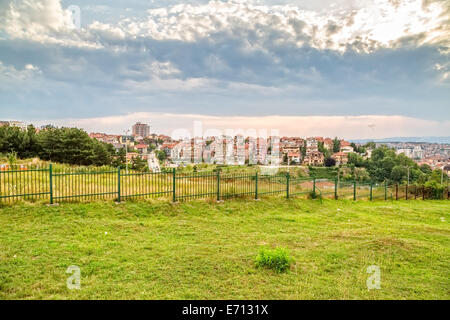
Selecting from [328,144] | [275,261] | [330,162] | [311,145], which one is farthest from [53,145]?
[328,144]

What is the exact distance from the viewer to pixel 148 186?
1409 centimetres

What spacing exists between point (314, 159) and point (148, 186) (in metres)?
76.3

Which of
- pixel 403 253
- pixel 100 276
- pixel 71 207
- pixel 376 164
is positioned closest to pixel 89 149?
pixel 71 207

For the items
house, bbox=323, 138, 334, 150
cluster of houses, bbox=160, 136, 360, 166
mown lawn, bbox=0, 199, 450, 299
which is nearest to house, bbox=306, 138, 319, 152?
house, bbox=323, 138, 334, 150

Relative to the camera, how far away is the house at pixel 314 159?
82.1 metres

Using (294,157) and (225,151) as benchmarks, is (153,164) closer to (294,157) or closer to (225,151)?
(225,151)

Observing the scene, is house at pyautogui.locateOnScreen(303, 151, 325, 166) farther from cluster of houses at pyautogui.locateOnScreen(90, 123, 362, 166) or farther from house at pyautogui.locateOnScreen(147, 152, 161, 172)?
house at pyautogui.locateOnScreen(147, 152, 161, 172)

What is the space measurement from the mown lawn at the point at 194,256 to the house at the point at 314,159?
7381 cm

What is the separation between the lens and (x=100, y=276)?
5215mm

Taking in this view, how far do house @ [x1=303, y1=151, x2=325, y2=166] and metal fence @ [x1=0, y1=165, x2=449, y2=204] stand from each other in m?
62.5

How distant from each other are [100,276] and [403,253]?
22.8 ft

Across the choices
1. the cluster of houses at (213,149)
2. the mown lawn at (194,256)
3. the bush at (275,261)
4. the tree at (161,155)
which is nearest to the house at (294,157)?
the cluster of houses at (213,149)

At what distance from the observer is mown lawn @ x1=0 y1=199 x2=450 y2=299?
4.80 m
